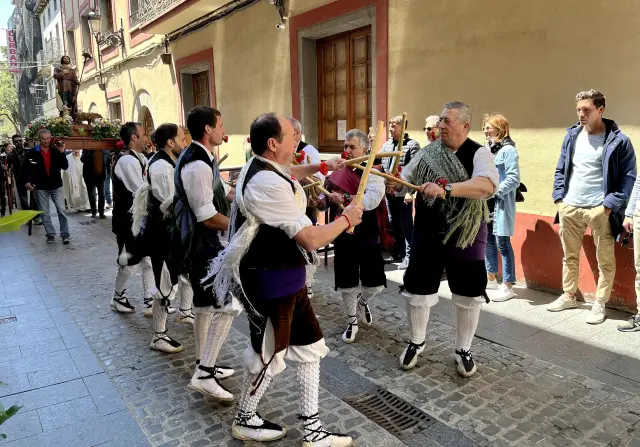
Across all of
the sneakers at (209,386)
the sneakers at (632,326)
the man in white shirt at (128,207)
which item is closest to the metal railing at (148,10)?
the man in white shirt at (128,207)

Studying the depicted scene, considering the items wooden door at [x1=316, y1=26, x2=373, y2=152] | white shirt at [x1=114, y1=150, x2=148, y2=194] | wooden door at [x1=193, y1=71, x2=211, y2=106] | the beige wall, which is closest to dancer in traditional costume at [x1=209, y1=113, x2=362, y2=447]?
white shirt at [x1=114, y1=150, x2=148, y2=194]

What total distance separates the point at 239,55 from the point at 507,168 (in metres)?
6.41

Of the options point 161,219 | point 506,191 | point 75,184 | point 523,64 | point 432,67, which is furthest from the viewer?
point 75,184

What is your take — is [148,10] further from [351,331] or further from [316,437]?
[316,437]

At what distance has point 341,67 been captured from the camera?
24.8 ft

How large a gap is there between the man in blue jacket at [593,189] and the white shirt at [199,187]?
123 inches

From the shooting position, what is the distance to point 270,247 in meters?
2.42

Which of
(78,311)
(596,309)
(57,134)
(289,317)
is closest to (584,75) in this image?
(596,309)

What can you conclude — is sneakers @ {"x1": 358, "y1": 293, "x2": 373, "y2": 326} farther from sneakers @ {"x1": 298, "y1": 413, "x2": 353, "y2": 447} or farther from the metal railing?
the metal railing

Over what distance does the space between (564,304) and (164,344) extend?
11.6 ft

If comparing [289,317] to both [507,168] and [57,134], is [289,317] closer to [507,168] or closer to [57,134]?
[507,168]

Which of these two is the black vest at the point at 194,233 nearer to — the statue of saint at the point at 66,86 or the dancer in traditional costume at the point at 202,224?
the dancer in traditional costume at the point at 202,224

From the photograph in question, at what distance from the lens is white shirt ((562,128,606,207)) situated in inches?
164

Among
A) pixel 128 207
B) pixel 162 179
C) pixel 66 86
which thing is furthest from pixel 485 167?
pixel 66 86
